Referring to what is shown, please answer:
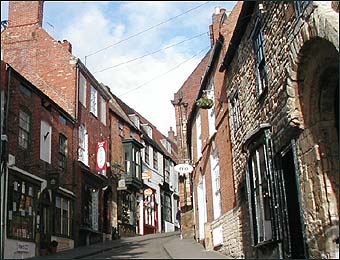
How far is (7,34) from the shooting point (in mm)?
26797

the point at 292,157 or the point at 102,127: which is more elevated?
the point at 102,127

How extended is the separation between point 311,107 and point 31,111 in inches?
506

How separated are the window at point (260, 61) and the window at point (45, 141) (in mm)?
10688

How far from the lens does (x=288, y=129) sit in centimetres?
1066

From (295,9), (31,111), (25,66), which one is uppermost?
(25,66)

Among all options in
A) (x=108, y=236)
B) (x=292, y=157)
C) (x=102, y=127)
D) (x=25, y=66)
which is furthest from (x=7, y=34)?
(x=292, y=157)

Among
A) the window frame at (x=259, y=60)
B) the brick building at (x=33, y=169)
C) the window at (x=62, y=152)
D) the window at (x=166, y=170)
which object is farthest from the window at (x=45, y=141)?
the window at (x=166, y=170)

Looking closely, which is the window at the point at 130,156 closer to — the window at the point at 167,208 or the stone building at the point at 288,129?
the window at the point at 167,208

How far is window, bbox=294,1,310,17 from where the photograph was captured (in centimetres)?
938

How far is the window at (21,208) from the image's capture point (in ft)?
57.7

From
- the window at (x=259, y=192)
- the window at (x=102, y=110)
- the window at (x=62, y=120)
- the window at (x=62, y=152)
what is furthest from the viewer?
the window at (x=102, y=110)

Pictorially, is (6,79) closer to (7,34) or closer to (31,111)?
(31,111)

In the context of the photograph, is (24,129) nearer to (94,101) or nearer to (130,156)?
(94,101)

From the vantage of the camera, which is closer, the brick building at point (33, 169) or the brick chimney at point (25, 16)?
the brick building at point (33, 169)
